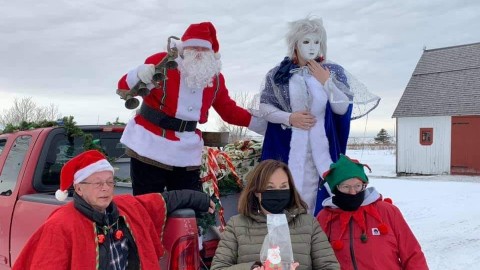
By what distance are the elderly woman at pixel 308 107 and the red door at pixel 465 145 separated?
21.3 m

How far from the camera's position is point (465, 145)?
23219 mm

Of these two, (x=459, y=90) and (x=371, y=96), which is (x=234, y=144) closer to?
(x=371, y=96)

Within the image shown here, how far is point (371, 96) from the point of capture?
3.65 meters

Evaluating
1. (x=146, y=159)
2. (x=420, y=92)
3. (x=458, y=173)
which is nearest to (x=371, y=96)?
(x=146, y=159)

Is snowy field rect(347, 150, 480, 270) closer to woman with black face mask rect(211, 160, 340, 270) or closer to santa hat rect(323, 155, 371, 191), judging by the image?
santa hat rect(323, 155, 371, 191)

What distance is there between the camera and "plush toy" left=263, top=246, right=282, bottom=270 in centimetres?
212

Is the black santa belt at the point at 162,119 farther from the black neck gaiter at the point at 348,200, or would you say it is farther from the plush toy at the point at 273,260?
the plush toy at the point at 273,260

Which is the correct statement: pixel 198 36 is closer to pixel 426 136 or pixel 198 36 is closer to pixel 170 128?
pixel 170 128

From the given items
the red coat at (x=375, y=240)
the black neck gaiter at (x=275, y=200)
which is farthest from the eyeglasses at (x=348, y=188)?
the black neck gaiter at (x=275, y=200)

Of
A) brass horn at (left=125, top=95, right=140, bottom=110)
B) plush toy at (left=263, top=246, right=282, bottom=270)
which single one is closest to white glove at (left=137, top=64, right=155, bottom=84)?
brass horn at (left=125, top=95, right=140, bottom=110)

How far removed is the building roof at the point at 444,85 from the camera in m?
23.7

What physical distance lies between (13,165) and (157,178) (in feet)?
3.94

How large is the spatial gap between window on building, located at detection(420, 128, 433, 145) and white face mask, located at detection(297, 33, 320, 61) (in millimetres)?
22505

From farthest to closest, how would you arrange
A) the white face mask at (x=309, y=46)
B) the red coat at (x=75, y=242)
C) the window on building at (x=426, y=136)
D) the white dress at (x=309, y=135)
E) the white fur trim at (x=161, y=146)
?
the window on building at (x=426, y=136) → the white face mask at (x=309, y=46) → the white dress at (x=309, y=135) → the white fur trim at (x=161, y=146) → the red coat at (x=75, y=242)
